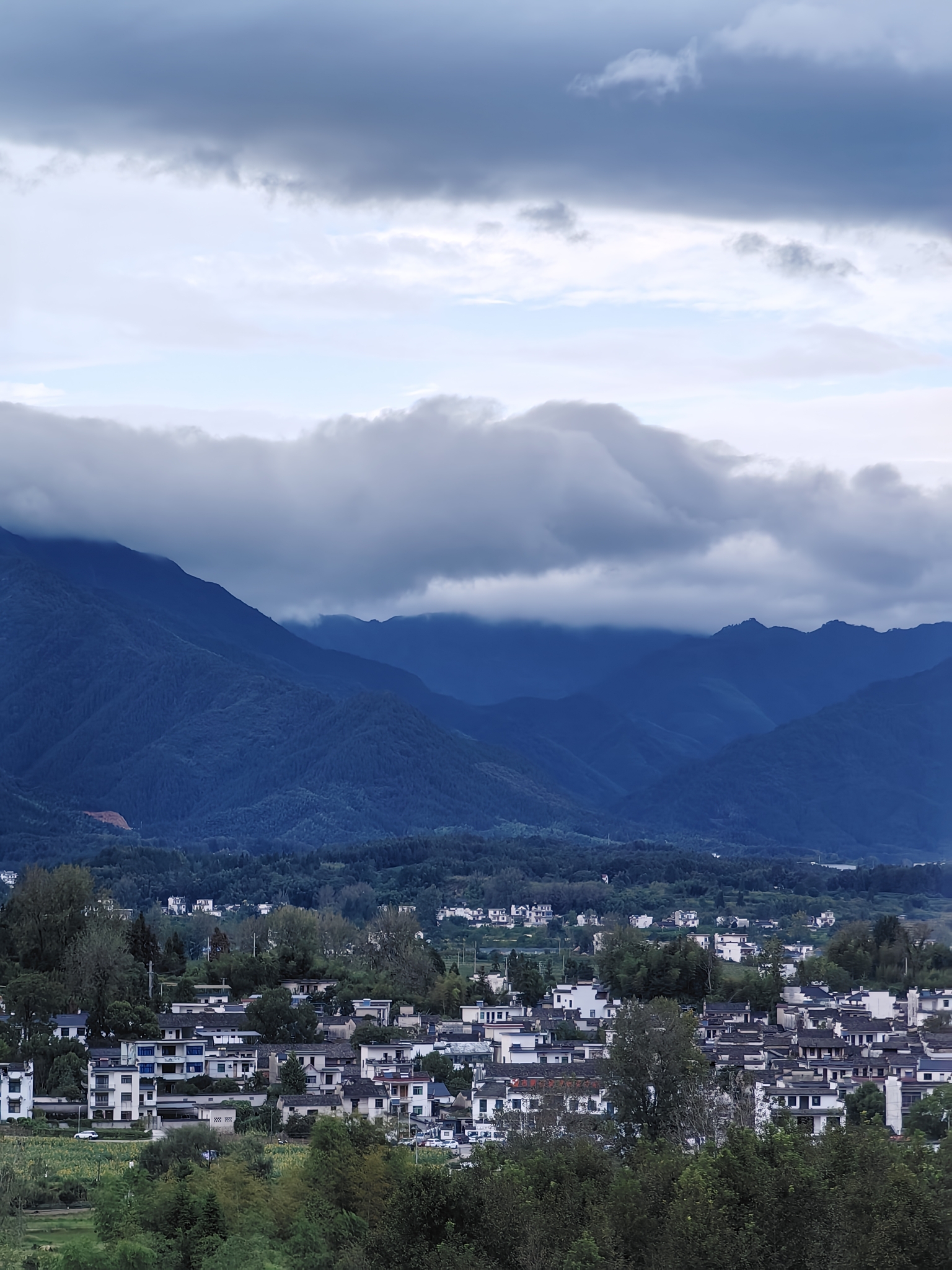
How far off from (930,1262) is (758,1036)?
123ft

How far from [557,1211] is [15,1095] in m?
27.9

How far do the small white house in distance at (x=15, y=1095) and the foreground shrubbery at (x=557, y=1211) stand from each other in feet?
58.4

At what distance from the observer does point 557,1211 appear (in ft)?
102

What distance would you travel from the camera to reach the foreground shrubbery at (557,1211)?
A: 92.0ft

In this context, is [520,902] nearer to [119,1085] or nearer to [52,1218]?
[119,1085]

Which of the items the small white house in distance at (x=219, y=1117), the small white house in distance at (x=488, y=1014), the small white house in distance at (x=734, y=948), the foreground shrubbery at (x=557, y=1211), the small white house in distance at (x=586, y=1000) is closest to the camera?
the foreground shrubbery at (x=557, y=1211)

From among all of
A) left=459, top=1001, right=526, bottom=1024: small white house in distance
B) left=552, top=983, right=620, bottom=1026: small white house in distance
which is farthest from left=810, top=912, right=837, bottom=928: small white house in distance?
left=459, top=1001, right=526, bottom=1024: small white house in distance

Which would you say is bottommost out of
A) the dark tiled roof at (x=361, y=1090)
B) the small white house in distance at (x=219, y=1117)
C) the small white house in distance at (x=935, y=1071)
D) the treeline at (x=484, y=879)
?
the small white house in distance at (x=219, y=1117)

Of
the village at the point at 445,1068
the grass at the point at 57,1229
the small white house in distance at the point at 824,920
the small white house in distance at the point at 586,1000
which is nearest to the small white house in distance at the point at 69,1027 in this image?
the village at the point at 445,1068

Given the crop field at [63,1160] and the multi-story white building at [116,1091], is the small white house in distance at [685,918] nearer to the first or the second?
the multi-story white building at [116,1091]

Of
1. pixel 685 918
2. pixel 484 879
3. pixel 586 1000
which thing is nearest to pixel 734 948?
pixel 685 918

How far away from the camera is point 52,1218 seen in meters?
40.8

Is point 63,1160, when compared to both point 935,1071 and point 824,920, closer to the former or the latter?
point 935,1071

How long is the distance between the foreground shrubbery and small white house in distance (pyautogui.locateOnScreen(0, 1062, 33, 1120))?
17806mm
